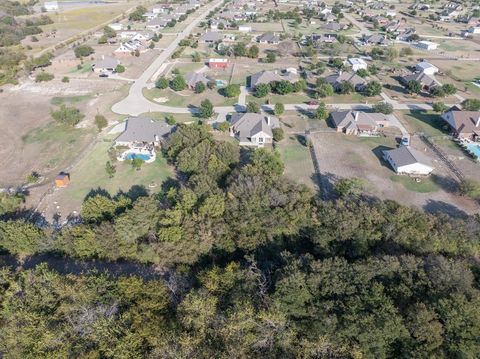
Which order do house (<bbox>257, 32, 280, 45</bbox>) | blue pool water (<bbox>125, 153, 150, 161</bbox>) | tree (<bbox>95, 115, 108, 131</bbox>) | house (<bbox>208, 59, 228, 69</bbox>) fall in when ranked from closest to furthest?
1. blue pool water (<bbox>125, 153, 150, 161</bbox>)
2. tree (<bbox>95, 115, 108, 131</bbox>)
3. house (<bbox>208, 59, 228, 69</bbox>)
4. house (<bbox>257, 32, 280, 45</bbox>)

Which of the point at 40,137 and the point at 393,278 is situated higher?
the point at 393,278

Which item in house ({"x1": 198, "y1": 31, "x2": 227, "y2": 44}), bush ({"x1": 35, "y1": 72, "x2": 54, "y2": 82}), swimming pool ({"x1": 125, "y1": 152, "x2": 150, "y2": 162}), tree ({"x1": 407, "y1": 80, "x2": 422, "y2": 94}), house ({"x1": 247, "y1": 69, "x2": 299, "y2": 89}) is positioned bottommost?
bush ({"x1": 35, "y1": 72, "x2": 54, "y2": 82})

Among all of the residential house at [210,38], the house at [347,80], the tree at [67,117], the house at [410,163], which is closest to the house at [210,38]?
the residential house at [210,38]

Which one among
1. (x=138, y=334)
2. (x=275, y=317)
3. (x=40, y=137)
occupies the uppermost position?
(x=275, y=317)

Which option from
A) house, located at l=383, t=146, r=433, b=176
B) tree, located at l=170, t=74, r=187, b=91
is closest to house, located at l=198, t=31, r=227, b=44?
tree, located at l=170, t=74, r=187, b=91

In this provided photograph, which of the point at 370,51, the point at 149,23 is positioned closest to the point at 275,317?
the point at 370,51

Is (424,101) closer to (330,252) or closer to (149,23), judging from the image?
(330,252)

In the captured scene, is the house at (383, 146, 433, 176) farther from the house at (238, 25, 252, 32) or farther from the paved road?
the house at (238, 25, 252, 32)
